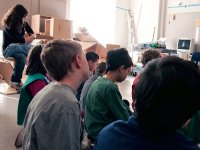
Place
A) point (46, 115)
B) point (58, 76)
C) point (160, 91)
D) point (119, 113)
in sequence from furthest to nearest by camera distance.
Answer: point (119, 113) → point (58, 76) → point (46, 115) → point (160, 91)

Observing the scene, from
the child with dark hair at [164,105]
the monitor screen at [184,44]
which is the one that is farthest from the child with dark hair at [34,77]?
the monitor screen at [184,44]

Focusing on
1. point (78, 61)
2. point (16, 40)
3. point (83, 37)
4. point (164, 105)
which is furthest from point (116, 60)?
point (83, 37)

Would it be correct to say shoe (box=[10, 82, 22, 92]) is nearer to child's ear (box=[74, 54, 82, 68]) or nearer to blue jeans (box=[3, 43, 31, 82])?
blue jeans (box=[3, 43, 31, 82])

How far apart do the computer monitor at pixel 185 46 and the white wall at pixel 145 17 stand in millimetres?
1384

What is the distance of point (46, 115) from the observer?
110 cm

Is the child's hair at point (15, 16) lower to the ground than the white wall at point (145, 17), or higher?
lower

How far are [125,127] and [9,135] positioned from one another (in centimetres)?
232

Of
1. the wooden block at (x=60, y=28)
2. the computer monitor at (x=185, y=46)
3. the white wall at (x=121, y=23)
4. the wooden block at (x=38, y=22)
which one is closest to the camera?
the wooden block at (x=60, y=28)

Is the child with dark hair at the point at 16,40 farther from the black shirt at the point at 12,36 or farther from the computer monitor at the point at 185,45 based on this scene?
the computer monitor at the point at 185,45

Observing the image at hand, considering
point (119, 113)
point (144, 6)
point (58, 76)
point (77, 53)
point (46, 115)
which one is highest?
point (144, 6)

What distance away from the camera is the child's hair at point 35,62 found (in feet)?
7.36

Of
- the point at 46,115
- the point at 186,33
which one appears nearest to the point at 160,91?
the point at 46,115

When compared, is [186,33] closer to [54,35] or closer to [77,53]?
[54,35]

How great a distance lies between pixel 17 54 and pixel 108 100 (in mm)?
3021
